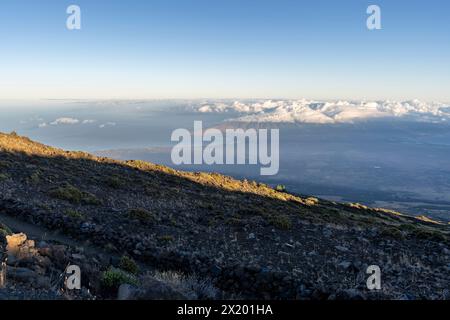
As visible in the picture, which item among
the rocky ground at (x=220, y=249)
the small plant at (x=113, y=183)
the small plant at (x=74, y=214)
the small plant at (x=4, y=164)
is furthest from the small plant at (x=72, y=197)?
the small plant at (x=4, y=164)

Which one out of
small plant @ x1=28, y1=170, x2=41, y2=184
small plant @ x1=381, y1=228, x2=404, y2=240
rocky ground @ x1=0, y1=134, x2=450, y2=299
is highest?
small plant @ x1=28, y1=170, x2=41, y2=184

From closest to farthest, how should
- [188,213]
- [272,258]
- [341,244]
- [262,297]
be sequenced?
[262,297], [272,258], [341,244], [188,213]

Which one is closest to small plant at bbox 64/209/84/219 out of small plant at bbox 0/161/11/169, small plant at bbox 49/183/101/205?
small plant at bbox 49/183/101/205

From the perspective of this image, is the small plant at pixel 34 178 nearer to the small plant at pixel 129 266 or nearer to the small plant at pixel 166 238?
the small plant at pixel 166 238

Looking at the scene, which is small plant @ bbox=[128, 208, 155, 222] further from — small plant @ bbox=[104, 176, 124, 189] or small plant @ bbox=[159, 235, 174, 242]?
small plant @ bbox=[104, 176, 124, 189]

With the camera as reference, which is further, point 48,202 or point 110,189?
point 110,189

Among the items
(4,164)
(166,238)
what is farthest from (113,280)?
(4,164)

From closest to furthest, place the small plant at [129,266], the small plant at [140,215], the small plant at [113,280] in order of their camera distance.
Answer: the small plant at [113,280] < the small plant at [129,266] < the small plant at [140,215]

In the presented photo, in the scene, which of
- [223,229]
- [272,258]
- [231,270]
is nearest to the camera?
[231,270]

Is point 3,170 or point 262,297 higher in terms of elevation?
point 3,170
